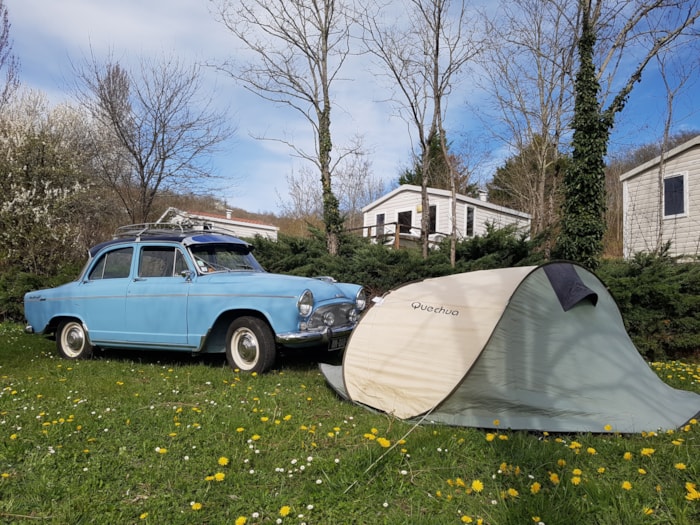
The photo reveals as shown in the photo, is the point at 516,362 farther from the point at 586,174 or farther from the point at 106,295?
the point at 586,174

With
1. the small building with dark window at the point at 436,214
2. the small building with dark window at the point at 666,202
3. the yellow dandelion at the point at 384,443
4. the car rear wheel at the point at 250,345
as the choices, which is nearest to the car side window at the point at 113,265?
the car rear wheel at the point at 250,345

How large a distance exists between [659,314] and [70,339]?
957 centimetres

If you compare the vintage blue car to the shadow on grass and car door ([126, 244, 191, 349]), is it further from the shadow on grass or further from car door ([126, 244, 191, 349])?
the shadow on grass

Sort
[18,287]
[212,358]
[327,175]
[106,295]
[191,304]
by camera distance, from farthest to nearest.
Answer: [327,175] → [18,287] → [212,358] → [106,295] → [191,304]

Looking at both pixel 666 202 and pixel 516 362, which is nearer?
pixel 516 362

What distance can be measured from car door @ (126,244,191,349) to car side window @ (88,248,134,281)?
0.26 meters

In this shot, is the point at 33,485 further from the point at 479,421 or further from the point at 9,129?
the point at 9,129

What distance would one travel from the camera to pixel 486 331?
378 cm

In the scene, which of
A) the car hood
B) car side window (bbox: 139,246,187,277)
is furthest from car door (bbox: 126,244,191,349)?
the car hood

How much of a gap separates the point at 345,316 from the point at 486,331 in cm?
245

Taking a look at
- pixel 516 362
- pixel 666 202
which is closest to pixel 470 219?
pixel 666 202

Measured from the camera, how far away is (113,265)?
6.73m

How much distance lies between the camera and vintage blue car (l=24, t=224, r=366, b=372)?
5484 mm

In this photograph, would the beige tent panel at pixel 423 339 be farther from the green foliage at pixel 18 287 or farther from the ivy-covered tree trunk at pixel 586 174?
the green foliage at pixel 18 287
